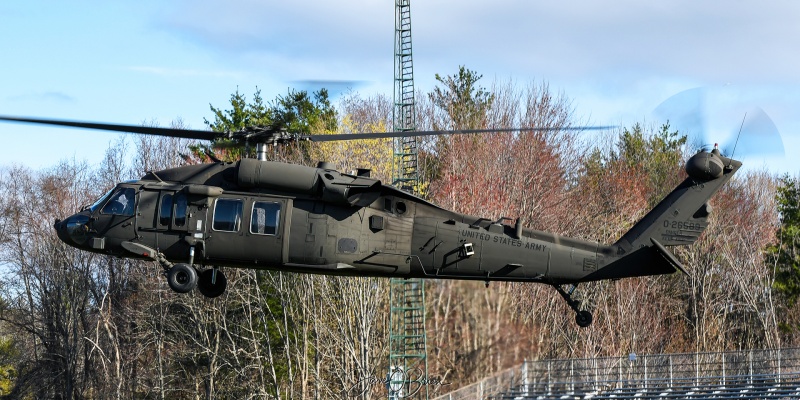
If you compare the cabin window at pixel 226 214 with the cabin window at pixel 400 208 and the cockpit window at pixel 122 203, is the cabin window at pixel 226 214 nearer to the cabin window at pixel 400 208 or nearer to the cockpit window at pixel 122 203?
the cockpit window at pixel 122 203

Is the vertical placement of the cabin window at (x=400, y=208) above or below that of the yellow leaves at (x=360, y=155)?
below

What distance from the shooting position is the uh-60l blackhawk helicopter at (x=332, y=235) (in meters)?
18.2

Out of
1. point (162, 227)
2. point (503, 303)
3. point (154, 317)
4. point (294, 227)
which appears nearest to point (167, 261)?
point (162, 227)

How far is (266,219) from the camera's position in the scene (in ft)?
59.8

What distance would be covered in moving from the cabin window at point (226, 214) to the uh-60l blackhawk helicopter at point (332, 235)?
0.06 ft

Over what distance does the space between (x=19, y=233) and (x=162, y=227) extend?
39.6m

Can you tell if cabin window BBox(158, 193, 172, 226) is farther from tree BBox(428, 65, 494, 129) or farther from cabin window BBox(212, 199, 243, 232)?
tree BBox(428, 65, 494, 129)

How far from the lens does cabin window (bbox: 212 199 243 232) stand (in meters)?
18.3

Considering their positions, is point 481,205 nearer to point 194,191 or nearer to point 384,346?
point 384,346

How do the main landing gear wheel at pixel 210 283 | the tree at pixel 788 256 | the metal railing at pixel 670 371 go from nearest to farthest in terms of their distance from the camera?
the main landing gear wheel at pixel 210 283 < the metal railing at pixel 670 371 < the tree at pixel 788 256

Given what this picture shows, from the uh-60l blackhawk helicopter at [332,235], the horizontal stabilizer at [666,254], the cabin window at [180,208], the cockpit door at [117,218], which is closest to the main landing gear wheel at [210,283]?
the uh-60l blackhawk helicopter at [332,235]

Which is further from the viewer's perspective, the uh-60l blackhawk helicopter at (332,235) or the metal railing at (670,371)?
the metal railing at (670,371)

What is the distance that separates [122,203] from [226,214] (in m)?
2.11

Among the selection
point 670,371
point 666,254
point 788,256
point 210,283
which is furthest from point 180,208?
point 788,256
